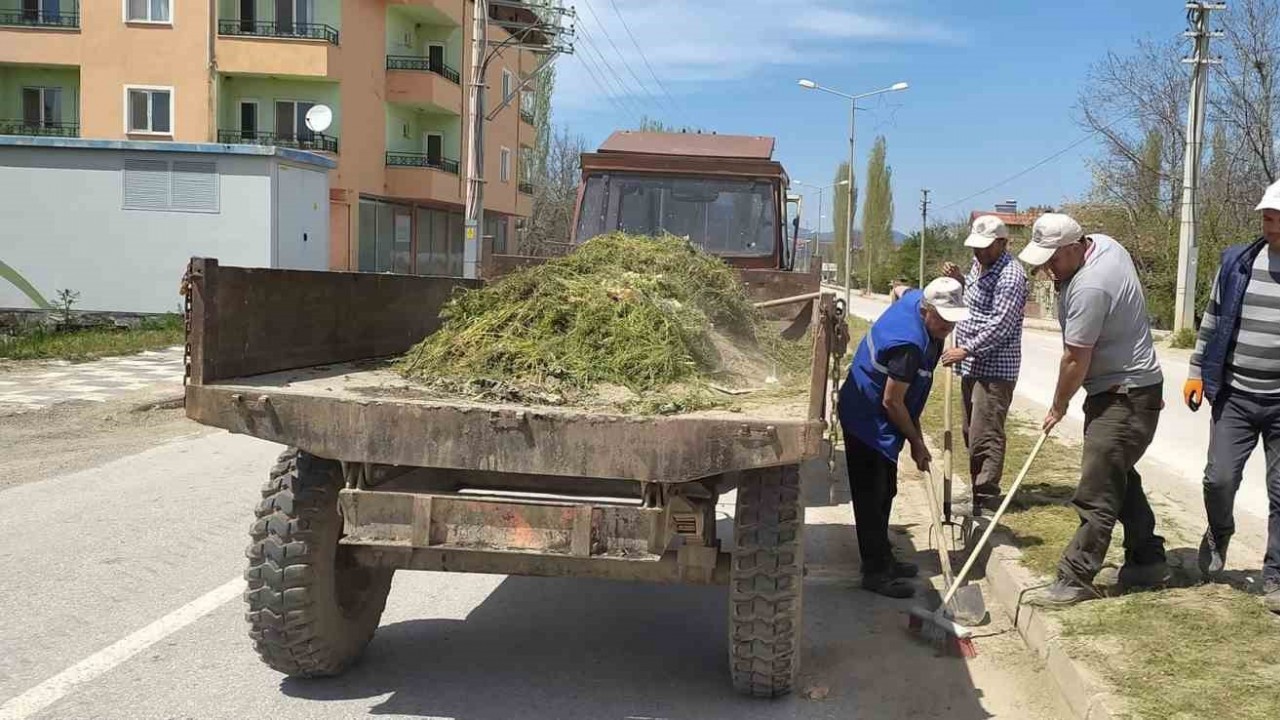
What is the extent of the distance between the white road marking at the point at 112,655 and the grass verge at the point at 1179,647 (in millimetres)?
3844

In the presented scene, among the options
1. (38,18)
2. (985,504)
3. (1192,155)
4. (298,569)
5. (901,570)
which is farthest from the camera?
(38,18)

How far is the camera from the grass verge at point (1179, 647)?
3.88 m

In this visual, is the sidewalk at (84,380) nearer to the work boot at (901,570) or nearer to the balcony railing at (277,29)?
the work boot at (901,570)

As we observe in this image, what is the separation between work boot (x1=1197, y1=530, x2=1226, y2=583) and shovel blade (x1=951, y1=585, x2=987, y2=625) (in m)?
1.07

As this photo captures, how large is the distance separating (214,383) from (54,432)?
7.59 meters

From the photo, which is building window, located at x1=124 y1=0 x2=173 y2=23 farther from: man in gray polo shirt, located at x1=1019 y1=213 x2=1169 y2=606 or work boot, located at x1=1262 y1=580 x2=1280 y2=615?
work boot, located at x1=1262 y1=580 x2=1280 y2=615

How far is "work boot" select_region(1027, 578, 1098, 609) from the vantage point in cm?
501

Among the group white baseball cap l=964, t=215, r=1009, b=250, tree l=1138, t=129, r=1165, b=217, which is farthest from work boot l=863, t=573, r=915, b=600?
tree l=1138, t=129, r=1165, b=217

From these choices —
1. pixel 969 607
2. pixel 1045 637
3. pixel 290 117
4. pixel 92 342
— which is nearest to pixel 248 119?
pixel 290 117

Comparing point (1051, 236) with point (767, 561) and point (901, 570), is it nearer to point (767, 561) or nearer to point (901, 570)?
point (901, 570)

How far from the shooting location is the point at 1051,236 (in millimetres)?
4965

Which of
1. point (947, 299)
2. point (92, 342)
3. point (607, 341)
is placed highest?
point (947, 299)

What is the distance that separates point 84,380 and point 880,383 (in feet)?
38.3

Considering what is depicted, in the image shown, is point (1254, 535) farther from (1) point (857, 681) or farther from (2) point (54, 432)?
(2) point (54, 432)
